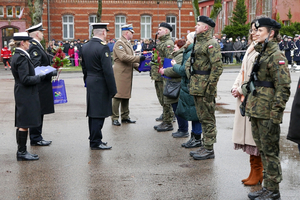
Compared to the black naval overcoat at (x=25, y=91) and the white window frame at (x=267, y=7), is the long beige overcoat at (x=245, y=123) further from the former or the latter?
the white window frame at (x=267, y=7)

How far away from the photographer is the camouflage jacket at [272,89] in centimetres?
436

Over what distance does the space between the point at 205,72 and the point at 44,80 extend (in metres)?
2.81

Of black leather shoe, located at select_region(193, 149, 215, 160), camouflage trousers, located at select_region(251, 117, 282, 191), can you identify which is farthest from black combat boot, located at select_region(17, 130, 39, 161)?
camouflage trousers, located at select_region(251, 117, 282, 191)

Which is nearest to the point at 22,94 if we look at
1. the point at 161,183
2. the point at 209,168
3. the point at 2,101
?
the point at 161,183

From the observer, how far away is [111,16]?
145 ft

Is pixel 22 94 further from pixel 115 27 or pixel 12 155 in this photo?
pixel 115 27

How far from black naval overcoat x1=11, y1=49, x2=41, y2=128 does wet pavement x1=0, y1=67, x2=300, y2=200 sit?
25.2 inches

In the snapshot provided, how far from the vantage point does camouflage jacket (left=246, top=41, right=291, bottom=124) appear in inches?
172

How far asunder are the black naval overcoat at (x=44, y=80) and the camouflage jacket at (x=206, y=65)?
8.40 ft

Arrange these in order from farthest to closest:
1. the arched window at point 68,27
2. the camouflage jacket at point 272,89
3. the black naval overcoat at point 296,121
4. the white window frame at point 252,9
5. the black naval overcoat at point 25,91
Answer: the arched window at point 68,27 → the white window frame at point 252,9 → the black naval overcoat at point 25,91 → the camouflage jacket at point 272,89 → the black naval overcoat at point 296,121

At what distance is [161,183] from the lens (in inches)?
211

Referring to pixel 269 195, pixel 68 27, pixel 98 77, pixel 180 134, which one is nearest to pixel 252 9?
pixel 68 27

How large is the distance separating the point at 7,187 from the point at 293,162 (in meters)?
3.93

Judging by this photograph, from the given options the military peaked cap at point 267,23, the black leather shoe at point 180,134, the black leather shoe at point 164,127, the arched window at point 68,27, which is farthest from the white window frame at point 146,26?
the military peaked cap at point 267,23
